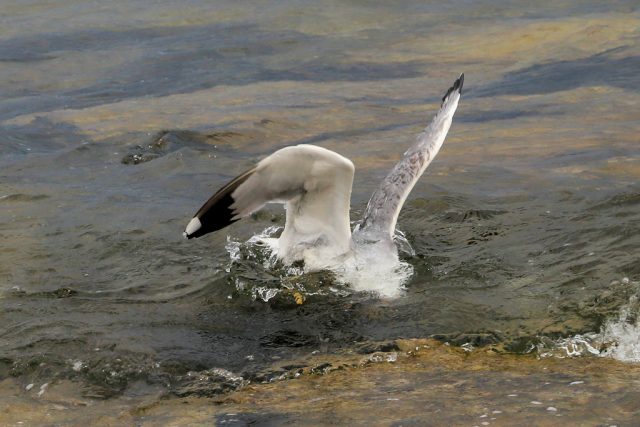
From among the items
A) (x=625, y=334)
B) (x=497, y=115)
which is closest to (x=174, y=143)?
(x=497, y=115)

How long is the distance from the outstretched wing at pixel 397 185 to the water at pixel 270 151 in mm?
332

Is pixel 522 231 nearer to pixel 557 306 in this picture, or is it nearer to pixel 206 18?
pixel 557 306

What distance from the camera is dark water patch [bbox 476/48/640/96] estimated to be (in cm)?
1226

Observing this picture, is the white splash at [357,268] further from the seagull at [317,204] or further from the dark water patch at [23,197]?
the dark water patch at [23,197]

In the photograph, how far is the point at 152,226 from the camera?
8.20 metres

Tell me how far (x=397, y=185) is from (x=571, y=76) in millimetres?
5561

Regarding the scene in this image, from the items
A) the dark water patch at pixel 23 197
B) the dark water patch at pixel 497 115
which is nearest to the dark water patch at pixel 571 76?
the dark water patch at pixel 497 115

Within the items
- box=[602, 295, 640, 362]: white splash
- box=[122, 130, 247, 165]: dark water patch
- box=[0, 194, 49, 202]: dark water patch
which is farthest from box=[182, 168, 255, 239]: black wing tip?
box=[122, 130, 247, 165]: dark water patch

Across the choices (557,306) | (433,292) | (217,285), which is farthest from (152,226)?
(557,306)

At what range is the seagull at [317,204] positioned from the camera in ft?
Answer: 21.5

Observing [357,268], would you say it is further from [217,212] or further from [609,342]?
[609,342]

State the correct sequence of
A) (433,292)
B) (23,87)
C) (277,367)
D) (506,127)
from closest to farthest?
1. (277,367)
2. (433,292)
3. (506,127)
4. (23,87)

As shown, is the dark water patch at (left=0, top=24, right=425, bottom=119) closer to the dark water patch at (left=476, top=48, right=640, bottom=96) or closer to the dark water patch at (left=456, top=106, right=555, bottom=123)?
the dark water patch at (left=476, top=48, right=640, bottom=96)

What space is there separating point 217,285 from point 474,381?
7.87ft
